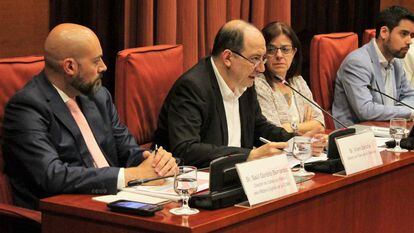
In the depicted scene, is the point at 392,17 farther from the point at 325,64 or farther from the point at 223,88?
the point at 223,88

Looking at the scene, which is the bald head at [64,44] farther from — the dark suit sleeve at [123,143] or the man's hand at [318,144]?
the man's hand at [318,144]

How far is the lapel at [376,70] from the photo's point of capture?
15.3 feet

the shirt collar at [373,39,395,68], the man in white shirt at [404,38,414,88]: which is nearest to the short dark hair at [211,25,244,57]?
the shirt collar at [373,39,395,68]

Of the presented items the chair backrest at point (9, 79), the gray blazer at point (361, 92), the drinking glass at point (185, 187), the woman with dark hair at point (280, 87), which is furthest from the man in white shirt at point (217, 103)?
the gray blazer at point (361, 92)

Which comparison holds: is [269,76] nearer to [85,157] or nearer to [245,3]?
[245,3]

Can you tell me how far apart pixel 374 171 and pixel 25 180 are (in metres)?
1.27

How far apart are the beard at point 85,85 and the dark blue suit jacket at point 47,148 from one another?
0.26 feet

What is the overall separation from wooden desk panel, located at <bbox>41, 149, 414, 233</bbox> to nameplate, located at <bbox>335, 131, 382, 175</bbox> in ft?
0.11

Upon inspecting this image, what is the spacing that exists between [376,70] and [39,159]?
2.56 metres

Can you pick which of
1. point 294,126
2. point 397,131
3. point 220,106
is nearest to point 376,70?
point 294,126

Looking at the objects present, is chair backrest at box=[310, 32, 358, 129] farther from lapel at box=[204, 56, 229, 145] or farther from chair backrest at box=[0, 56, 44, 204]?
chair backrest at box=[0, 56, 44, 204]

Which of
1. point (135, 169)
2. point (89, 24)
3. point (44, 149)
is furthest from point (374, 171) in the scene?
point (89, 24)

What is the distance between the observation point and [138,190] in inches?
103

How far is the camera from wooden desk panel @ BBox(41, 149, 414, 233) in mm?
2283
